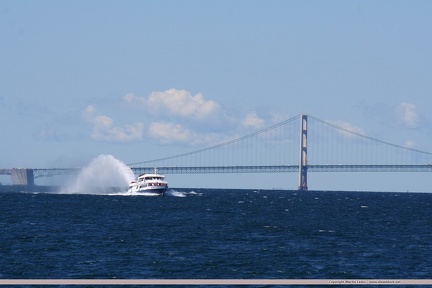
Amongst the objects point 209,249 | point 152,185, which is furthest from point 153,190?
point 209,249

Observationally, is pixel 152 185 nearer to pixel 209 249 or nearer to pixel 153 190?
pixel 153 190

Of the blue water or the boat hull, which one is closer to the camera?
the blue water

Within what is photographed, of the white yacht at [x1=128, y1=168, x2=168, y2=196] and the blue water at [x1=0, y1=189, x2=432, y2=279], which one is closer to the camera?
the blue water at [x1=0, y1=189, x2=432, y2=279]

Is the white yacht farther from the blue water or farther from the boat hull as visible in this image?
the blue water

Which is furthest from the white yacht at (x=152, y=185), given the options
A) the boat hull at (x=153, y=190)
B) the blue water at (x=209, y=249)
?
the blue water at (x=209, y=249)

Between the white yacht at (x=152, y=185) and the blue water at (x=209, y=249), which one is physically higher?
the white yacht at (x=152, y=185)

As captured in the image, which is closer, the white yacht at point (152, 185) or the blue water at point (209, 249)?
the blue water at point (209, 249)

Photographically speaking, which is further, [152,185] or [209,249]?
[152,185]

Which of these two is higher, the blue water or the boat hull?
the boat hull

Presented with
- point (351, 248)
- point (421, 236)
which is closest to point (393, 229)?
point (421, 236)

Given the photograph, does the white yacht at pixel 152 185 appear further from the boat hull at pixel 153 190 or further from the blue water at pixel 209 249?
the blue water at pixel 209 249

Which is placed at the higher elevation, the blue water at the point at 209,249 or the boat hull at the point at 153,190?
the boat hull at the point at 153,190

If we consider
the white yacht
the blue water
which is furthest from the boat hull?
the blue water

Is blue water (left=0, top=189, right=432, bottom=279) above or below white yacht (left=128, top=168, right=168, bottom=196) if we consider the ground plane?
below
